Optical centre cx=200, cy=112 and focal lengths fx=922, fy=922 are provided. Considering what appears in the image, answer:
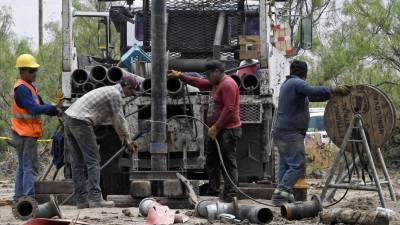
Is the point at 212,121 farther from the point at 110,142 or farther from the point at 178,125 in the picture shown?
the point at 110,142

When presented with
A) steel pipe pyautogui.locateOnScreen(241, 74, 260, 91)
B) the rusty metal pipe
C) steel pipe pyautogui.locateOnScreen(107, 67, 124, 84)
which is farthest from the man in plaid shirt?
the rusty metal pipe

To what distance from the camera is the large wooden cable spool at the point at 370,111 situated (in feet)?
35.5

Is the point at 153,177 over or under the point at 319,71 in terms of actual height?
under

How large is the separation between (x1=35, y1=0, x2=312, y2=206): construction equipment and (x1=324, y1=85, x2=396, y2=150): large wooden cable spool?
1335 mm

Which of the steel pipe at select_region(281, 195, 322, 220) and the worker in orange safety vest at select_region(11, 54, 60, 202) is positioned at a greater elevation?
the worker in orange safety vest at select_region(11, 54, 60, 202)

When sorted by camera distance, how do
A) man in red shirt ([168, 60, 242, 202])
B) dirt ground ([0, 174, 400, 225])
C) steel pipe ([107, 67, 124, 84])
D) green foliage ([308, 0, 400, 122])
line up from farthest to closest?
green foliage ([308, 0, 400, 122]) → steel pipe ([107, 67, 124, 84]) → man in red shirt ([168, 60, 242, 202]) → dirt ground ([0, 174, 400, 225])

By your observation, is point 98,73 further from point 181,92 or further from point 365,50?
point 365,50

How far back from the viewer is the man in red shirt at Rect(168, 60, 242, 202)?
11203 mm

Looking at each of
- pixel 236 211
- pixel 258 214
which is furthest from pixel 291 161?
pixel 258 214

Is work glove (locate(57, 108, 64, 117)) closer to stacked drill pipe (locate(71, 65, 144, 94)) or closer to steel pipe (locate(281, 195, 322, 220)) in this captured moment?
stacked drill pipe (locate(71, 65, 144, 94))

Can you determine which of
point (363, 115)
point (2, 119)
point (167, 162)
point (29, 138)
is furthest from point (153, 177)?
point (2, 119)

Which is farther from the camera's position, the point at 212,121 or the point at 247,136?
the point at 247,136

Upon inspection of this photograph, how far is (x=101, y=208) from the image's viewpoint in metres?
11.3

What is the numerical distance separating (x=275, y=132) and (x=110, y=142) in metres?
2.48
